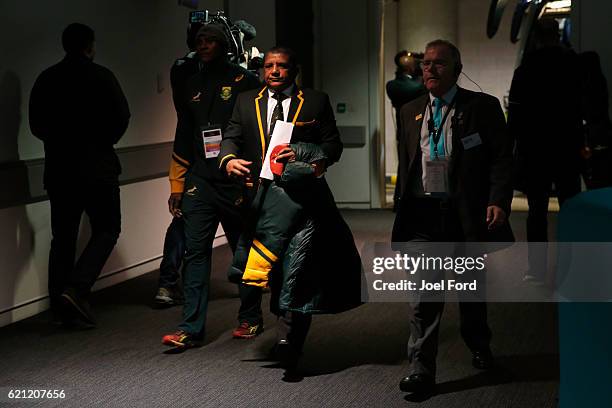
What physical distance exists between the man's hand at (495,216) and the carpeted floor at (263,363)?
27.0 inches

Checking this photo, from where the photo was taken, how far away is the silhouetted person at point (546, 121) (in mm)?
5750

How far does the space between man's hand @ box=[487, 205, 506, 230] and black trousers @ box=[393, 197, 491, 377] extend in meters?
0.14

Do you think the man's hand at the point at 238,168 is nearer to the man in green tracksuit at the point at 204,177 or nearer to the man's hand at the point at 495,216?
the man in green tracksuit at the point at 204,177

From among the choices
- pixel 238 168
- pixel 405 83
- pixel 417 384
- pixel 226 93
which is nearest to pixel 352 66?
pixel 405 83

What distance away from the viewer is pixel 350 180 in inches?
415

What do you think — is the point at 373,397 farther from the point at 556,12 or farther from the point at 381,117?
the point at 556,12

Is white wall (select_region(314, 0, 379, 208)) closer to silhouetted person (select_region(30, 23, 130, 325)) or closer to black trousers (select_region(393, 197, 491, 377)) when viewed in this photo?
silhouetted person (select_region(30, 23, 130, 325))

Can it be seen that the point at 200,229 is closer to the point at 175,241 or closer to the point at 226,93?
the point at 226,93

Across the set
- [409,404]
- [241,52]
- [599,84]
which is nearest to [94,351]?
[409,404]

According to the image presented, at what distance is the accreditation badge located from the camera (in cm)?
490

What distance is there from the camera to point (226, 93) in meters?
4.90

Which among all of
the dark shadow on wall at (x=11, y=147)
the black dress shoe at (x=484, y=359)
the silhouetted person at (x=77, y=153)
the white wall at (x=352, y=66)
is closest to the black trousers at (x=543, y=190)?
the black dress shoe at (x=484, y=359)

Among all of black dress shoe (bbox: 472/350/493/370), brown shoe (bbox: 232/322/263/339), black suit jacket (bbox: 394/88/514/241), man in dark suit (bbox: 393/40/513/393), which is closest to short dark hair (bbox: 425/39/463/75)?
man in dark suit (bbox: 393/40/513/393)

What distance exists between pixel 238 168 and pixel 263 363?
0.96 metres
